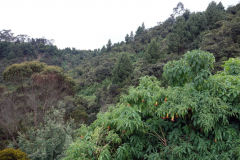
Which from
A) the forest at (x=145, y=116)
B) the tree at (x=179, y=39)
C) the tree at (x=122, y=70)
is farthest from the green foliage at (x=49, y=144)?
the tree at (x=179, y=39)

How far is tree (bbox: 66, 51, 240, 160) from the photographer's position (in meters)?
2.04

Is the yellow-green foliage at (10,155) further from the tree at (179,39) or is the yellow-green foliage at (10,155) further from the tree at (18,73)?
the tree at (179,39)

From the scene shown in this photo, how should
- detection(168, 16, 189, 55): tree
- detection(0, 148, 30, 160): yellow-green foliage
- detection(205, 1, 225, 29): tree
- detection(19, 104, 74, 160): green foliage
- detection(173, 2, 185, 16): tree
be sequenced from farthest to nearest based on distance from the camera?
detection(173, 2, 185, 16): tree → detection(168, 16, 189, 55): tree → detection(205, 1, 225, 29): tree → detection(19, 104, 74, 160): green foliage → detection(0, 148, 30, 160): yellow-green foliage

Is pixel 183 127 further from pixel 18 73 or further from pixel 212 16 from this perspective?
pixel 212 16

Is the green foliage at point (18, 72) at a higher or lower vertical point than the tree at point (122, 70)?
higher

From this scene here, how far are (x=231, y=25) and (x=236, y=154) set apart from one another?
53.5ft

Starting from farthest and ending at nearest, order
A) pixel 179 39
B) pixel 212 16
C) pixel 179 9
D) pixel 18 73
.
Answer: pixel 179 9, pixel 179 39, pixel 212 16, pixel 18 73

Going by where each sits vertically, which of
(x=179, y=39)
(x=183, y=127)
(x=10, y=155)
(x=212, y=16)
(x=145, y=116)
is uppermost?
(x=212, y=16)

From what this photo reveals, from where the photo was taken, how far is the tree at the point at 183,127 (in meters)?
2.04

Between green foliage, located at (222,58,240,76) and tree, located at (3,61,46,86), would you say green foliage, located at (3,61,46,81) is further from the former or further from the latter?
green foliage, located at (222,58,240,76)

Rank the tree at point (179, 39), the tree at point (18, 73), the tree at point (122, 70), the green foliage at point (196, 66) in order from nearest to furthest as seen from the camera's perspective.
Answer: the green foliage at point (196, 66)
the tree at point (18, 73)
the tree at point (122, 70)
the tree at point (179, 39)

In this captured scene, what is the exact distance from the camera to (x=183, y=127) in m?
2.45

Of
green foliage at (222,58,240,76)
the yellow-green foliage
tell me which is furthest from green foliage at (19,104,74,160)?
green foliage at (222,58,240,76)

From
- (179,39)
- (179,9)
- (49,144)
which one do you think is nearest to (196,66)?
(49,144)
